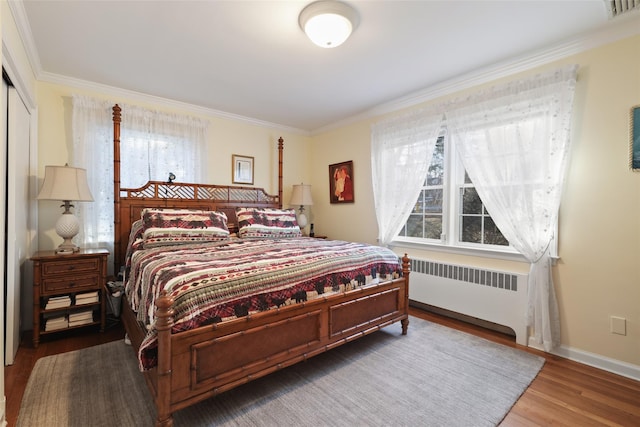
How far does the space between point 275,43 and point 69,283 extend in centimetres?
264

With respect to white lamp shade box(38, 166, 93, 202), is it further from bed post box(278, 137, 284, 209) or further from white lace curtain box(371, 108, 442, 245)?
white lace curtain box(371, 108, 442, 245)

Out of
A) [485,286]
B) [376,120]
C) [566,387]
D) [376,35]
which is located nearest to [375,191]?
[376,120]

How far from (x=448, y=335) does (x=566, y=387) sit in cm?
87

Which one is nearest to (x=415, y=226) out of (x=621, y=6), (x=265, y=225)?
(x=265, y=225)

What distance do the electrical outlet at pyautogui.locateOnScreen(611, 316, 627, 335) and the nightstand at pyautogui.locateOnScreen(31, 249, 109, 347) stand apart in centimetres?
409

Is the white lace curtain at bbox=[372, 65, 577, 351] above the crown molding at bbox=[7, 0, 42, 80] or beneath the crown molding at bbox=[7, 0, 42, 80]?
beneath

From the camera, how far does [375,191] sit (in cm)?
375

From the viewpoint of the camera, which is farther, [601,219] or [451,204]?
[451,204]

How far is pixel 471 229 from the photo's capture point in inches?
119

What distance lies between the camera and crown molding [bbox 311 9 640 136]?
6.82ft

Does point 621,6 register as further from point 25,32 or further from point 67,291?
point 67,291

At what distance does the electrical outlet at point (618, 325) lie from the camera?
2084 millimetres

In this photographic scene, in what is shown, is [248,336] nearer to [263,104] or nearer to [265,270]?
[265,270]

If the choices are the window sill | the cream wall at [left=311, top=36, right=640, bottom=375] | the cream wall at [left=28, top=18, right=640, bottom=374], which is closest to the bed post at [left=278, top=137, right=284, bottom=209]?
the window sill
